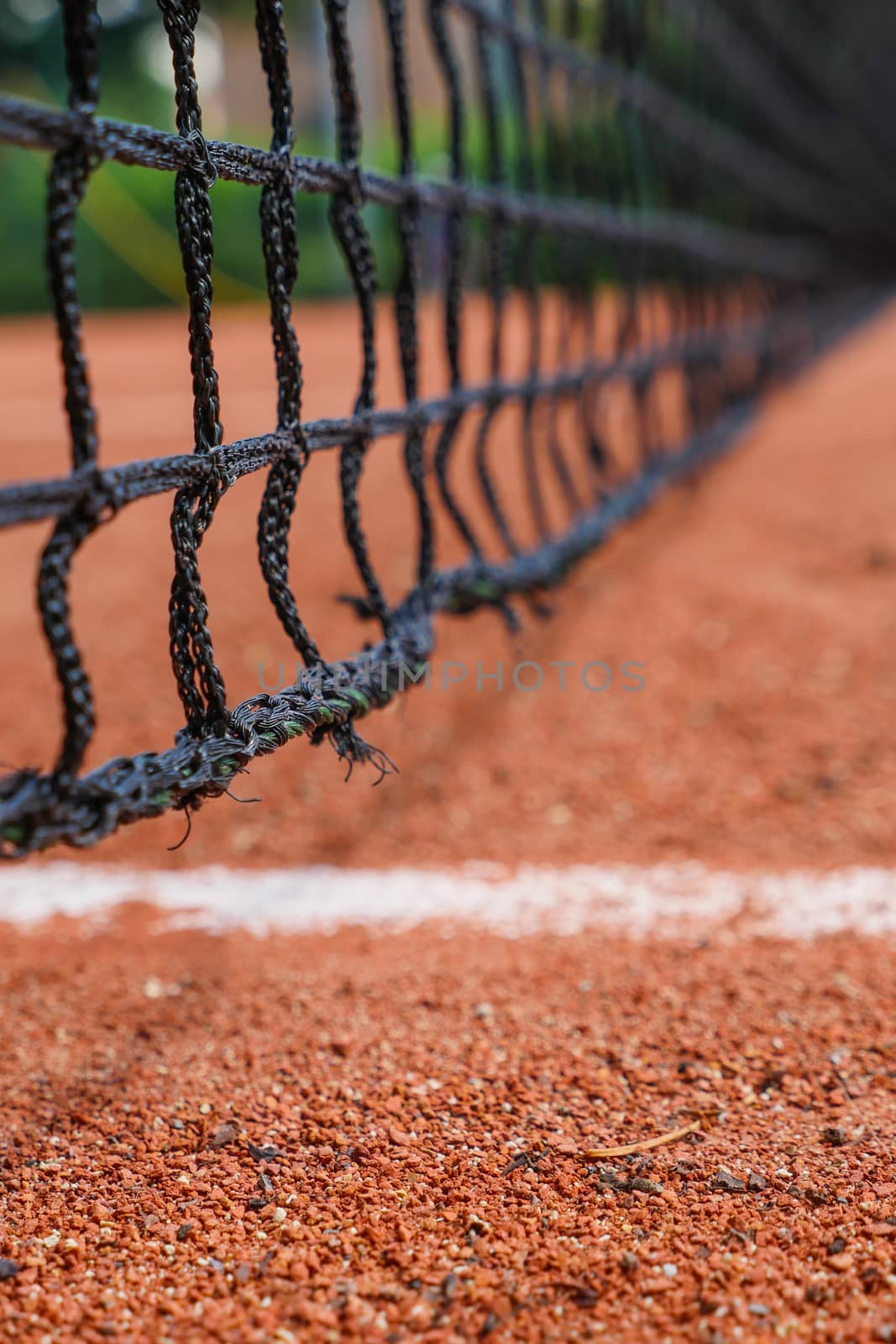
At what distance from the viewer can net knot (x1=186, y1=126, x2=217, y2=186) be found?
Result: 106cm

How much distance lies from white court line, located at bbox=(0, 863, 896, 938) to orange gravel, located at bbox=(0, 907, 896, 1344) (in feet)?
0.26

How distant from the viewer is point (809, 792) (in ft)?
6.32

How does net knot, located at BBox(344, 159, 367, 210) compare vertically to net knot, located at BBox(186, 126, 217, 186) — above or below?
above

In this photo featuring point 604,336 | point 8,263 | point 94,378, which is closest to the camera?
point 604,336

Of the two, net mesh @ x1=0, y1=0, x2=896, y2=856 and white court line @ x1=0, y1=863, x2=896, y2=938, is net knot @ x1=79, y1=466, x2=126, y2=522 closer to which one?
net mesh @ x1=0, y1=0, x2=896, y2=856

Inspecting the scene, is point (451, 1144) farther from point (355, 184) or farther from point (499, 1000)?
point (355, 184)

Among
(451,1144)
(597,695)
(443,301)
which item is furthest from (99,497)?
(597,695)

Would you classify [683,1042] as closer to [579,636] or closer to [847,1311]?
[847,1311]

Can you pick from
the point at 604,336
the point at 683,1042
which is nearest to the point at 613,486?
the point at 683,1042

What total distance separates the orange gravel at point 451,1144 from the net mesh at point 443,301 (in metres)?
0.32

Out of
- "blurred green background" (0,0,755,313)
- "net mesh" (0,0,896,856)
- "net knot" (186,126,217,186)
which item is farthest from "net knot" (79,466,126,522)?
"blurred green background" (0,0,755,313)

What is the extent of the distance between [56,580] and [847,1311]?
0.77 m

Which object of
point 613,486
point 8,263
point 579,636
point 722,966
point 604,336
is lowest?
point 722,966

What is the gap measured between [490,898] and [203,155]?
101cm
